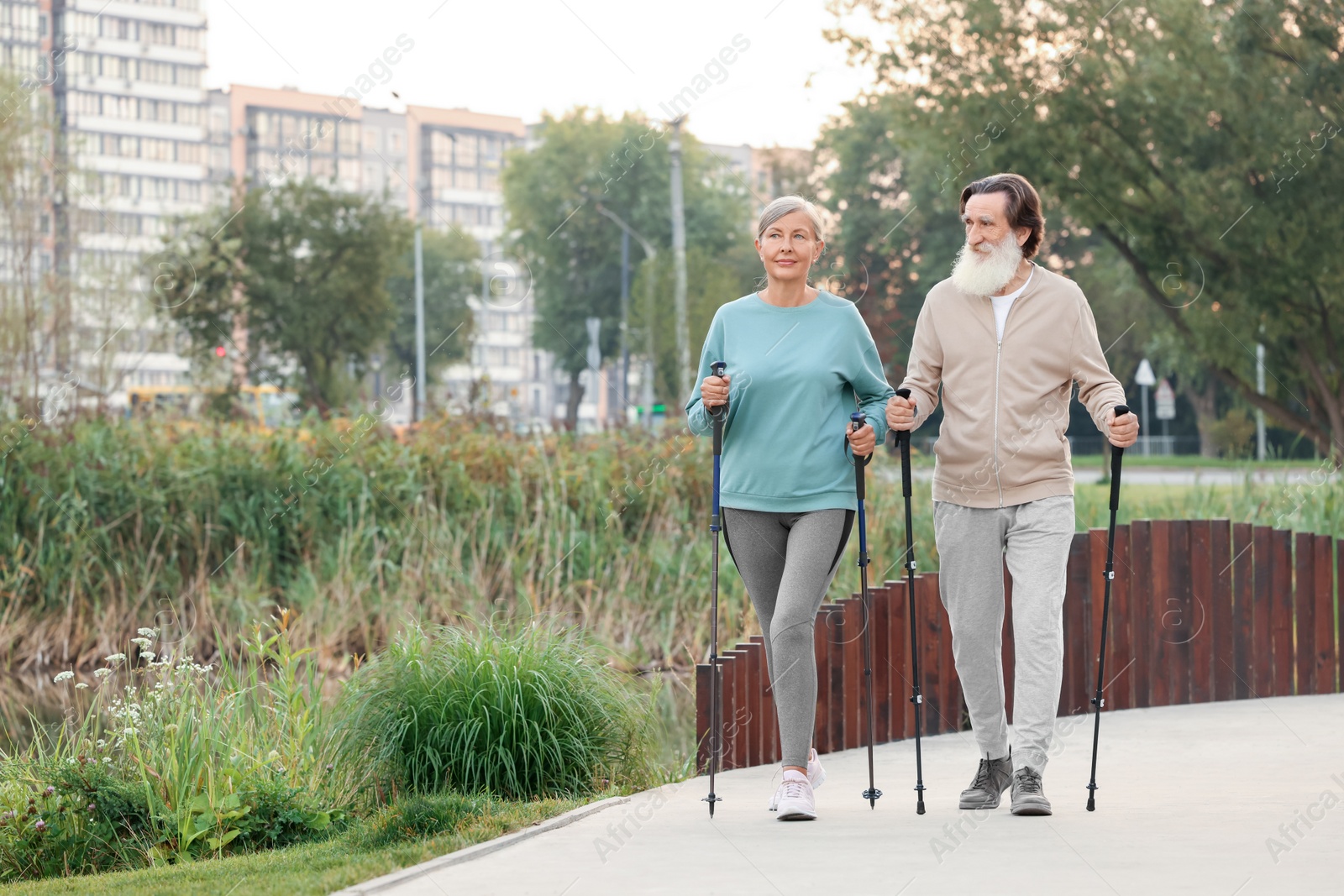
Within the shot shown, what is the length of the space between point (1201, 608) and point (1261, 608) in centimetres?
33

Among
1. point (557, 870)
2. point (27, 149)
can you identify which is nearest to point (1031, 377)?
point (557, 870)

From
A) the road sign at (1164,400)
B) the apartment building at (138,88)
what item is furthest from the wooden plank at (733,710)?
the apartment building at (138,88)

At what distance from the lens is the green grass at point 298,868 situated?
4195 millimetres

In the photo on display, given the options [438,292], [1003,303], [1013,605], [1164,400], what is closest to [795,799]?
[1013,605]

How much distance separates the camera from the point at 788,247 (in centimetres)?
509

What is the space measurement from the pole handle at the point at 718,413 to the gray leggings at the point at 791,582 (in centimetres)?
26

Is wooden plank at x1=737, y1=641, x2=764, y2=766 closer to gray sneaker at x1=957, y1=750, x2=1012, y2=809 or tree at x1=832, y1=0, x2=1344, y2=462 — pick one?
gray sneaker at x1=957, y1=750, x2=1012, y2=809

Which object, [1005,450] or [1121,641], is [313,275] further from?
[1005,450]

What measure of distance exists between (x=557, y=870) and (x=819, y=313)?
1992 mm

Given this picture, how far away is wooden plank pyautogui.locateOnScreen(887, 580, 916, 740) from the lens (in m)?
6.88

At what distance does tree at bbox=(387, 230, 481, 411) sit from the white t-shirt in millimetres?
51205

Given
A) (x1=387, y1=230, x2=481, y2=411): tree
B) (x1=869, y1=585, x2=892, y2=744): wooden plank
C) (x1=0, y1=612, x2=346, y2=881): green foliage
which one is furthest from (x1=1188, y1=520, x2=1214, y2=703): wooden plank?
(x1=387, y1=230, x2=481, y2=411): tree

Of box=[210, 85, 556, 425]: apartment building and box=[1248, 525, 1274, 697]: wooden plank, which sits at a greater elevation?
box=[210, 85, 556, 425]: apartment building

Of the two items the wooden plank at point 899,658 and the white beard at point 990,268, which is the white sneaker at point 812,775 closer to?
the white beard at point 990,268
